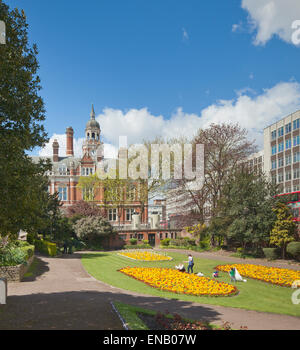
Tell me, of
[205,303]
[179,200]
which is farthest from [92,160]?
[205,303]

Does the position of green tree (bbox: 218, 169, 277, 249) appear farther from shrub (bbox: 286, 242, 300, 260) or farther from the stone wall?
the stone wall

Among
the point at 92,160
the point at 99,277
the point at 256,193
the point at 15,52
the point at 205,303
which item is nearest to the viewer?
the point at 15,52

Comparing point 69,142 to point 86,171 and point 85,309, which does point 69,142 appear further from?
point 85,309

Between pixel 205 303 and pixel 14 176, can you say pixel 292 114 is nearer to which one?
pixel 205 303

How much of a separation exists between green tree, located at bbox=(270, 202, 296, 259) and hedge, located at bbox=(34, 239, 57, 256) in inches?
860

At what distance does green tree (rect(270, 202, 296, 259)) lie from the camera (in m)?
29.8

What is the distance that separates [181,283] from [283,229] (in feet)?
54.6

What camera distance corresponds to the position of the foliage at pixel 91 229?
143 ft

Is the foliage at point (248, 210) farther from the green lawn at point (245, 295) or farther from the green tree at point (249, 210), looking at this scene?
the green lawn at point (245, 295)

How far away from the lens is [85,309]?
12.0 meters

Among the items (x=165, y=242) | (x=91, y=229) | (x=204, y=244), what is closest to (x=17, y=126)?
(x=91, y=229)

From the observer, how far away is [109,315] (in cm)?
1118
